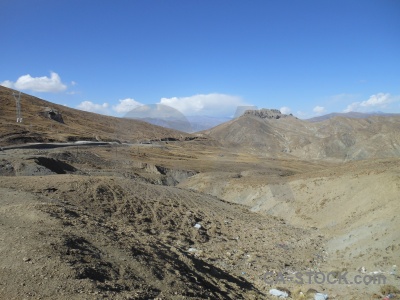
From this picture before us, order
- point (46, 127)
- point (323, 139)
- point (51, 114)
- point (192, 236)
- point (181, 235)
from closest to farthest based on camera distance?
point (181, 235) < point (192, 236) < point (46, 127) < point (51, 114) < point (323, 139)

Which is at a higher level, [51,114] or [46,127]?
[51,114]

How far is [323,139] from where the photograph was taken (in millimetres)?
127938

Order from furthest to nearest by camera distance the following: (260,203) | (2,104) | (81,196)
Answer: (2,104) < (260,203) < (81,196)

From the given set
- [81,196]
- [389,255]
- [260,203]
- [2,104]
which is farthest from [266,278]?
[2,104]

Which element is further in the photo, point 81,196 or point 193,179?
point 193,179

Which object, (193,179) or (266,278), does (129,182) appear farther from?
(193,179)

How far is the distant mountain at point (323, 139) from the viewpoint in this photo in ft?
308

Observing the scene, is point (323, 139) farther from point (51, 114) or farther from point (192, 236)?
point (192, 236)

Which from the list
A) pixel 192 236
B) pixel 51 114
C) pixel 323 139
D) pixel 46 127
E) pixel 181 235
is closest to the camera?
pixel 181 235

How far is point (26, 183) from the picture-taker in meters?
18.0

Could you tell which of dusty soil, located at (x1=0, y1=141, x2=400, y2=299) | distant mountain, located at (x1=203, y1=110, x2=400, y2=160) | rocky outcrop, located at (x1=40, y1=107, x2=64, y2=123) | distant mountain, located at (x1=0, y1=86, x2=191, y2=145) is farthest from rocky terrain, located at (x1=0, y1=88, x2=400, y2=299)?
rocky outcrop, located at (x1=40, y1=107, x2=64, y2=123)

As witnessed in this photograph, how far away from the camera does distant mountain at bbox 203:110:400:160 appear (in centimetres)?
9381

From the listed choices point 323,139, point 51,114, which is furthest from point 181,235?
point 323,139

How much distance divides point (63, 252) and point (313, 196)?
70.5 feet
